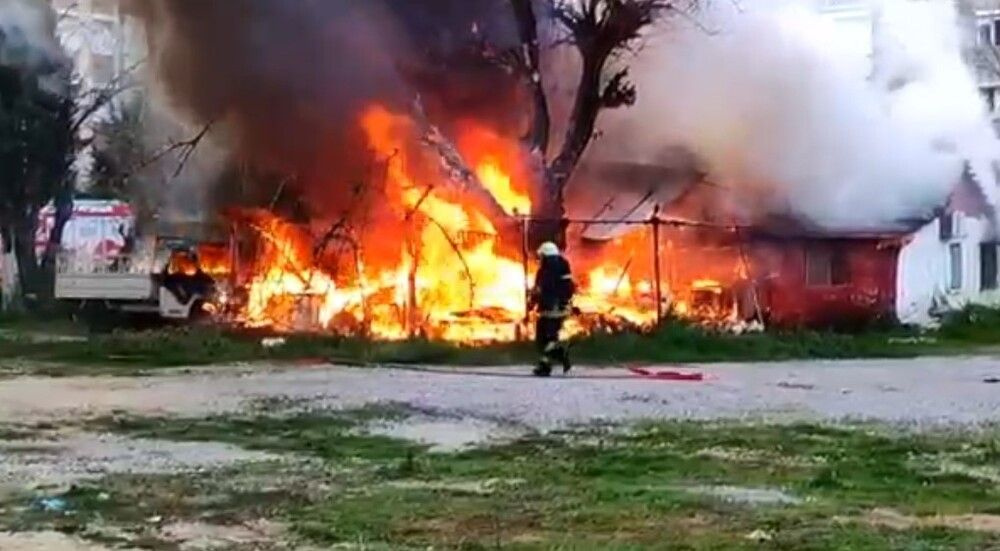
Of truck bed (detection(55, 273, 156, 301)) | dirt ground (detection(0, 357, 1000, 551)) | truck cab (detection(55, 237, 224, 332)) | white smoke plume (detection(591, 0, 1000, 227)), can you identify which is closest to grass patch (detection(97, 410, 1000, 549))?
dirt ground (detection(0, 357, 1000, 551))

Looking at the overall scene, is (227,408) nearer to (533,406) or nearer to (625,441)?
(533,406)

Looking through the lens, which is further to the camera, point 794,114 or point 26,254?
point 26,254

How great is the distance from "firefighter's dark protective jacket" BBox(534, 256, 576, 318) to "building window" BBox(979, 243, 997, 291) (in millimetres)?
21287

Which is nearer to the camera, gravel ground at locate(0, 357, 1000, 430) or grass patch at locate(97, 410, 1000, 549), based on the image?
grass patch at locate(97, 410, 1000, 549)

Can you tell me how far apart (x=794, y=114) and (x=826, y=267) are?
10.8 ft

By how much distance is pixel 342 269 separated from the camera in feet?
91.2

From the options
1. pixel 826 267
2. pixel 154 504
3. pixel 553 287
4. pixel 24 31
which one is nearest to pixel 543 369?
pixel 553 287

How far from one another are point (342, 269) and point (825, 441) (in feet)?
51.0

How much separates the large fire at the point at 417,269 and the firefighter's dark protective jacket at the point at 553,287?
6291 mm

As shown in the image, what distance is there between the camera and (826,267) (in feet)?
111

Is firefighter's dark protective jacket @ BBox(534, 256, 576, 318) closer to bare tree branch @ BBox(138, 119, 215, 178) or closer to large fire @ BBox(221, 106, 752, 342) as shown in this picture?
large fire @ BBox(221, 106, 752, 342)

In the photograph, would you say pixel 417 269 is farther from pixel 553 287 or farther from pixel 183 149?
pixel 553 287

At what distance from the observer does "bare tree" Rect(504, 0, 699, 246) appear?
28.5 m

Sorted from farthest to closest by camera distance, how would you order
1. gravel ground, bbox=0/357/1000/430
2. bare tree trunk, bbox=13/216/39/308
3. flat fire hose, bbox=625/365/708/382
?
1. bare tree trunk, bbox=13/216/39/308
2. flat fire hose, bbox=625/365/708/382
3. gravel ground, bbox=0/357/1000/430
